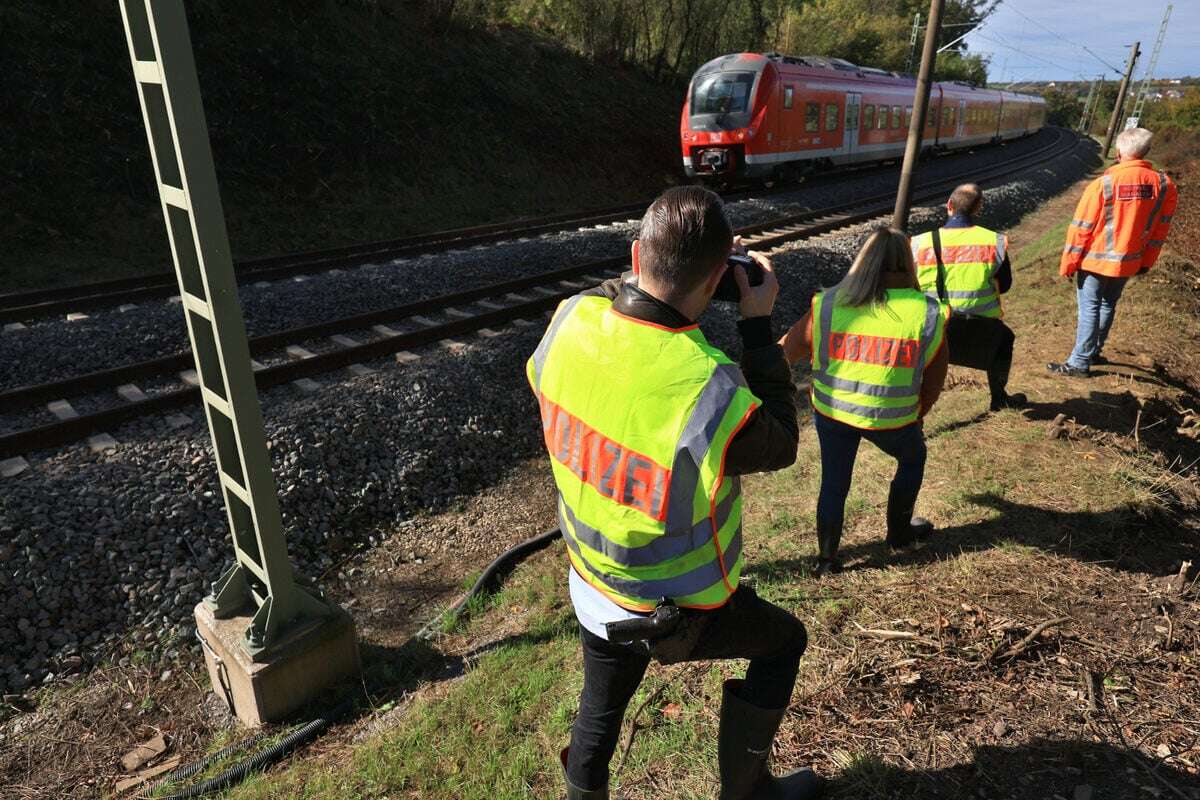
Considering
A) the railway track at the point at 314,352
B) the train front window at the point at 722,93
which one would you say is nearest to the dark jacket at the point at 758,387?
the railway track at the point at 314,352

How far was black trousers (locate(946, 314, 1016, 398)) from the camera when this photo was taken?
5371 mm

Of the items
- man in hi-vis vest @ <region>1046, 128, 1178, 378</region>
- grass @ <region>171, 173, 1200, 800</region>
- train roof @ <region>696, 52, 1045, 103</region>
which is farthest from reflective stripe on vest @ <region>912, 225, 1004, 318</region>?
train roof @ <region>696, 52, 1045, 103</region>

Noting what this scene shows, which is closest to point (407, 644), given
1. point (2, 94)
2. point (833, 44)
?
point (2, 94)

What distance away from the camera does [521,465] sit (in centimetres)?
612

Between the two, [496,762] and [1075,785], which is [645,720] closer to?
[496,762]

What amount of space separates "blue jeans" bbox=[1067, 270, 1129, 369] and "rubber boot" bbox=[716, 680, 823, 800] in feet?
18.9

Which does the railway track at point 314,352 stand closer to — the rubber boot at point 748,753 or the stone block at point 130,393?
the stone block at point 130,393

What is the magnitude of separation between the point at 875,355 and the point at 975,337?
256 cm

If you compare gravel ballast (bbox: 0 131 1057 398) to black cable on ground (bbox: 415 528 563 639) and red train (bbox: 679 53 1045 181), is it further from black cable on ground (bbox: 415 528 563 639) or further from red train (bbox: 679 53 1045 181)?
black cable on ground (bbox: 415 528 563 639)

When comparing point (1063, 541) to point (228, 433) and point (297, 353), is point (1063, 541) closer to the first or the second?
point (228, 433)

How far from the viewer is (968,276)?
206 inches

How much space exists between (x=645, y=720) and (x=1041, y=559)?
2.33m

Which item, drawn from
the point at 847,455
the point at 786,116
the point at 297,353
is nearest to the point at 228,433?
the point at 847,455

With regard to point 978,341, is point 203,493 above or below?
below
